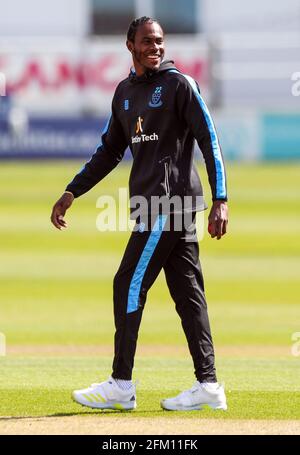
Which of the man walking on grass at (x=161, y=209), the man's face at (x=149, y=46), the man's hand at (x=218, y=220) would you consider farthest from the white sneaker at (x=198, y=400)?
the man's face at (x=149, y=46)

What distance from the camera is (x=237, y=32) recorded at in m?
35.9

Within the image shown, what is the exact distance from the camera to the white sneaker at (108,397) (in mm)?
6820

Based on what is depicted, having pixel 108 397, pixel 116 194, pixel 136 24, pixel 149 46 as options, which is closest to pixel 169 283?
pixel 108 397

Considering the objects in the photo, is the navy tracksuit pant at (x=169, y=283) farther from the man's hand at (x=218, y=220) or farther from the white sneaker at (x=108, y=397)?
the man's hand at (x=218, y=220)

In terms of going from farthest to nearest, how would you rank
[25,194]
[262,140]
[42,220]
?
[262,140] < [25,194] < [42,220]

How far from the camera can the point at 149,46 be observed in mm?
6707

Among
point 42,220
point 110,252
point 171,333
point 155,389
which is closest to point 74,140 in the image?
point 42,220

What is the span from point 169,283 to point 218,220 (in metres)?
0.60

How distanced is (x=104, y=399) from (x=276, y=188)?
16413 mm

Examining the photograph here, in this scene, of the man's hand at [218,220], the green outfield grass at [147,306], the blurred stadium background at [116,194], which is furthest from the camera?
the blurred stadium background at [116,194]

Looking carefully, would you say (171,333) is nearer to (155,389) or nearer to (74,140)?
(155,389)

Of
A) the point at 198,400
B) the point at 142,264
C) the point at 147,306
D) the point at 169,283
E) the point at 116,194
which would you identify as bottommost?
the point at 116,194

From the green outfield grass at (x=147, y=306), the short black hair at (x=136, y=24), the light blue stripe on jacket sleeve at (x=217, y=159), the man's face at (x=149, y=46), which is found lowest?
the green outfield grass at (x=147, y=306)

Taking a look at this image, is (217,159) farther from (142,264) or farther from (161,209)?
(142,264)
